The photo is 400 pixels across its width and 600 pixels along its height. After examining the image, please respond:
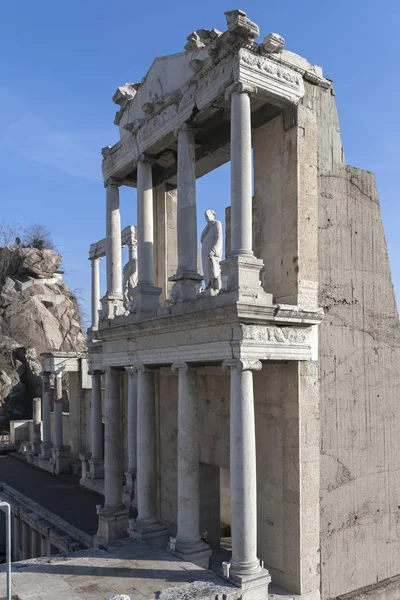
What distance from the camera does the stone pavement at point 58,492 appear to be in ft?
58.4

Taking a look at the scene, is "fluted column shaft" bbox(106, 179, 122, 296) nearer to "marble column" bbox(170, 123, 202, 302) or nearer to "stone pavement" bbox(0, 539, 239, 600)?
"marble column" bbox(170, 123, 202, 302)

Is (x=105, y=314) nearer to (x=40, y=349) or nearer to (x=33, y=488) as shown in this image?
(x=33, y=488)

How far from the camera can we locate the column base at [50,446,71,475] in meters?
26.1

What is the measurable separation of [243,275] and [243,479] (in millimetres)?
3750

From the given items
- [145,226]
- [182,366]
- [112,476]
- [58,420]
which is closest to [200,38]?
[145,226]

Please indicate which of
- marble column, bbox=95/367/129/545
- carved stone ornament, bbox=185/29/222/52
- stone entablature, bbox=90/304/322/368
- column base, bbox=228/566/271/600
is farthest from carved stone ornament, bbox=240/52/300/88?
column base, bbox=228/566/271/600

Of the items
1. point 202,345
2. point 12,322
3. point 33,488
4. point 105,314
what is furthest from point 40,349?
point 202,345

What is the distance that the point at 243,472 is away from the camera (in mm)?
9734

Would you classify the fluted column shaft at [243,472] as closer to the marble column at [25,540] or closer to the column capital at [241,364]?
the column capital at [241,364]

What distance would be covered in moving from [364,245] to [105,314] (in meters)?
7.26

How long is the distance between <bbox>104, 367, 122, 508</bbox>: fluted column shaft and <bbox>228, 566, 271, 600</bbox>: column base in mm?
5166

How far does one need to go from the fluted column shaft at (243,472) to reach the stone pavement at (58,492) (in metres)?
7.73

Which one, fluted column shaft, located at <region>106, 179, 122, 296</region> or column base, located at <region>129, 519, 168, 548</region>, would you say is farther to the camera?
fluted column shaft, located at <region>106, 179, 122, 296</region>

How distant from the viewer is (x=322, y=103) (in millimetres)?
11750
